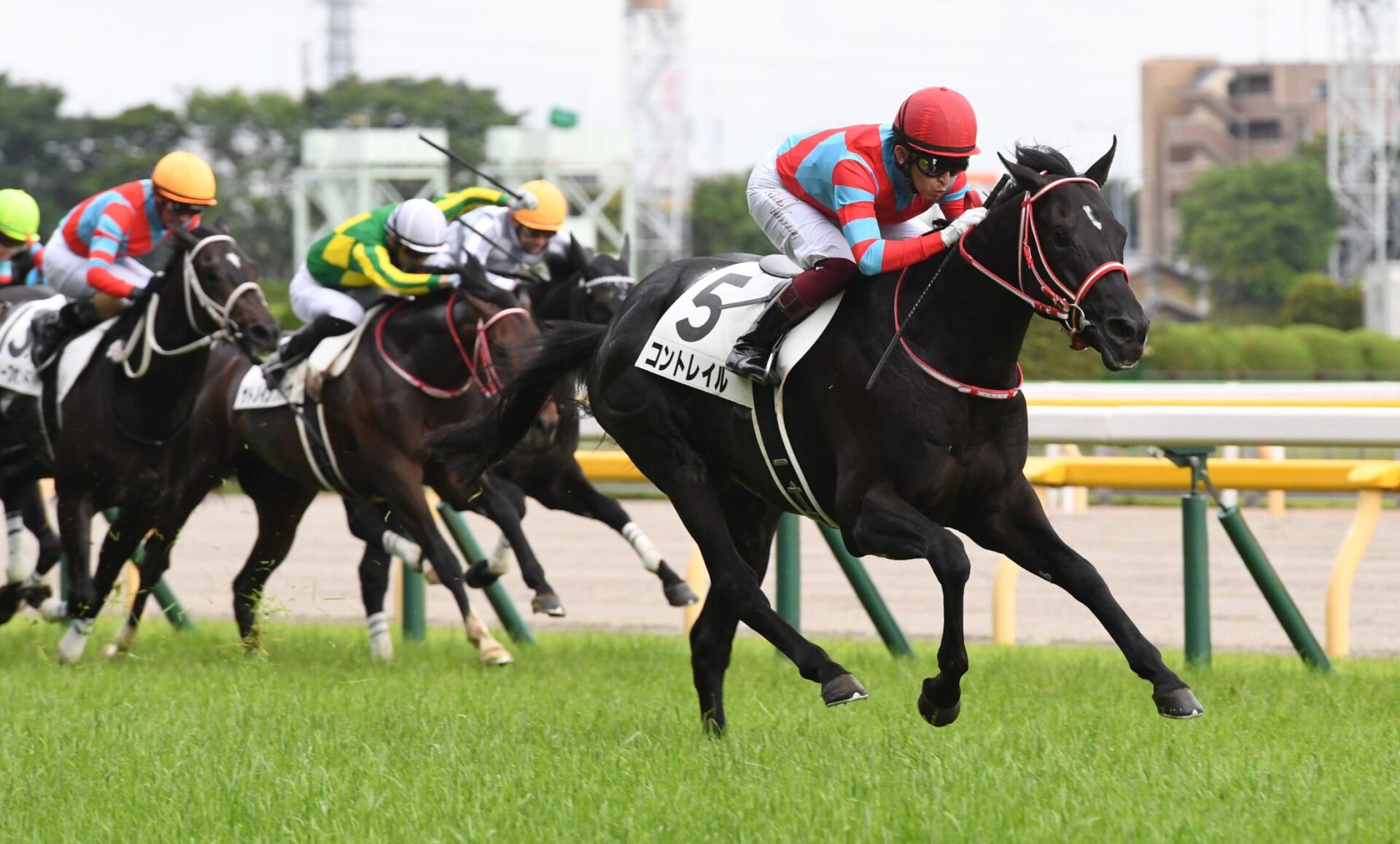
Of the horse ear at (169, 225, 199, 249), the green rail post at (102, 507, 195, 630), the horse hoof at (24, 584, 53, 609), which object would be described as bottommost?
the green rail post at (102, 507, 195, 630)

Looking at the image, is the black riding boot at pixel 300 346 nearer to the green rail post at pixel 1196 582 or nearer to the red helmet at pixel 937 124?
the green rail post at pixel 1196 582

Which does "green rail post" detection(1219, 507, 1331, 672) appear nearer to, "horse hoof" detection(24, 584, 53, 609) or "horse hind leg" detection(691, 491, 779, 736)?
"horse hind leg" detection(691, 491, 779, 736)

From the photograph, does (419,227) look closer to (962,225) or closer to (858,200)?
(858,200)

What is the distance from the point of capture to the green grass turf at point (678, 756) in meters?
4.10

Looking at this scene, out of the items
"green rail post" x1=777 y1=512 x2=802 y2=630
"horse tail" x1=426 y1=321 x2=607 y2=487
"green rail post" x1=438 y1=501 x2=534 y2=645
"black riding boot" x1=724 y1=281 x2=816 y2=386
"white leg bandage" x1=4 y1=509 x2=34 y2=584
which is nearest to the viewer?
"black riding boot" x1=724 y1=281 x2=816 y2=386

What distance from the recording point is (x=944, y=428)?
498 centimetres

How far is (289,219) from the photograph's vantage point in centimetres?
7119

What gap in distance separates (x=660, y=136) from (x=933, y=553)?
75.3 m

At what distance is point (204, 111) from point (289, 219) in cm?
530

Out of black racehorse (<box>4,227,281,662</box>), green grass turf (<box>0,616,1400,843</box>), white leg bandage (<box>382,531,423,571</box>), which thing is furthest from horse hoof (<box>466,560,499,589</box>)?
black racehorse (<box>4,227,281,662</box>)

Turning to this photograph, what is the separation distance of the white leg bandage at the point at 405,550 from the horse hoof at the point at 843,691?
333 cm

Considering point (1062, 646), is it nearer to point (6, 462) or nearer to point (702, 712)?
point (702, 712)

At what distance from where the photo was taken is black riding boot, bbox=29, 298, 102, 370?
27.9ft

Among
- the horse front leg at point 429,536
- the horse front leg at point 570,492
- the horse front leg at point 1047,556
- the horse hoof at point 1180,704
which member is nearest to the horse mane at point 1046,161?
the horse front leg at point 1047,556
